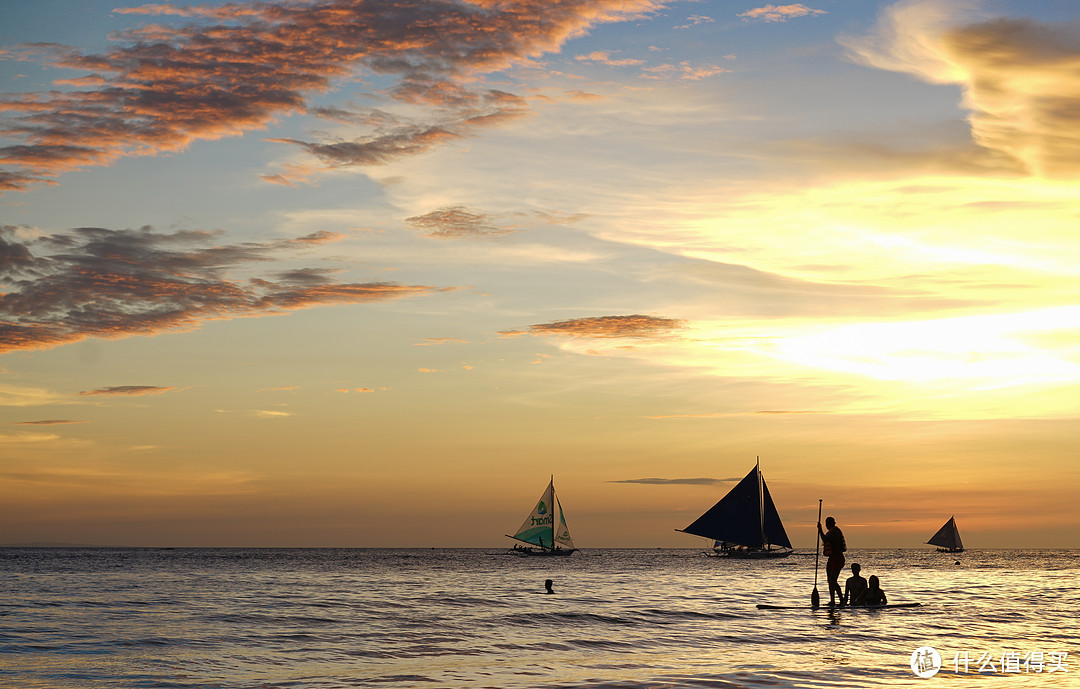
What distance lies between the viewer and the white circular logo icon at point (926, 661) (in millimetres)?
18297

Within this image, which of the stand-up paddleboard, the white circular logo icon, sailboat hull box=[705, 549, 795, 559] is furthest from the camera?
sailboat hull box=[705, 549, 795, 559]

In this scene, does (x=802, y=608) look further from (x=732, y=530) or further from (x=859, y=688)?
(x=732, y=530)

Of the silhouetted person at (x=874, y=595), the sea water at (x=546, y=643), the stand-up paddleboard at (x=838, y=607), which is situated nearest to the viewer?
the sea water at (x=546, y=643)

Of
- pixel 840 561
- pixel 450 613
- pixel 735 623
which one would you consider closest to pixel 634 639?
pixel 735 623

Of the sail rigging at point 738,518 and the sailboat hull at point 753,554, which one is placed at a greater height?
the sail rigging at point 738,518

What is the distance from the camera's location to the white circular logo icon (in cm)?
1830

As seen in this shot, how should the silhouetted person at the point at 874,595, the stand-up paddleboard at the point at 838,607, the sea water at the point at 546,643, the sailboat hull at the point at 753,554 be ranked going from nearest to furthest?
the sea water at the point at 546,643, the stand-up paddleboard at the point at 838,607, the silhouetted person at the point at 874,595, the sailboat hull at the point at 753,554

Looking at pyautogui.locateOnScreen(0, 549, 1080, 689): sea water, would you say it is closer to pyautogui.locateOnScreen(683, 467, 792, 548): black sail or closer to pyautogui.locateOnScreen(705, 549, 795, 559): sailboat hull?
pyautogui.locateOnScreen(683, 467, 792, 548): black sail

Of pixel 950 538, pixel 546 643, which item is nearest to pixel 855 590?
pixel 546 643

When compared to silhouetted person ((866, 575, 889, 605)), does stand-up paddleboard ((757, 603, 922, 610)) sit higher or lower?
lower

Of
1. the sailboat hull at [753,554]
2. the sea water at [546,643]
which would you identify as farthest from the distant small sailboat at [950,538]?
the sea water at [546,643]

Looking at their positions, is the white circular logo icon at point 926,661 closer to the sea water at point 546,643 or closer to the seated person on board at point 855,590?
the sea water at point 546,643

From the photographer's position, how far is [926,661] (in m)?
19.6

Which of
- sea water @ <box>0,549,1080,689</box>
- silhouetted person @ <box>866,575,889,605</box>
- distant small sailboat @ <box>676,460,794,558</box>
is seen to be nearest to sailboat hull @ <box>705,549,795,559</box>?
distant small sailboat @ <box>676,460,794,558</box>
